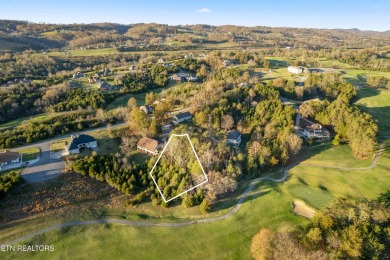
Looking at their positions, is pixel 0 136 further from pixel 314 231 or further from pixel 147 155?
pixel 314 231

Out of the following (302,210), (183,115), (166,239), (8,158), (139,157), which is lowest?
(166,239)

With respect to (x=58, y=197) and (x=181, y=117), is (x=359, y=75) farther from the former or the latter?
(x=58, y=197)

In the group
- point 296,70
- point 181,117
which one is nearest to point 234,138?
point 181,117

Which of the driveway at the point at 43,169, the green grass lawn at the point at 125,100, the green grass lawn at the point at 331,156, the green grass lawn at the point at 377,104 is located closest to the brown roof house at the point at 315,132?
the green grass lawn at the point at 331,156

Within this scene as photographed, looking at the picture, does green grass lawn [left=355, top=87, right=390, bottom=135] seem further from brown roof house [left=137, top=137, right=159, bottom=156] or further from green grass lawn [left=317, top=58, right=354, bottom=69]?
brown roof house [left=137, top=137, right=159, bottom=156]

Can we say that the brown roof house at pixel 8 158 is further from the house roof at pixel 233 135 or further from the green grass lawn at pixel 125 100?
the house roof at pixel 233 135

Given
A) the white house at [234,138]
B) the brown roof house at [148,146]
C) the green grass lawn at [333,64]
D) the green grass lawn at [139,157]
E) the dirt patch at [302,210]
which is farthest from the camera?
the green grass lawn at [333,64]

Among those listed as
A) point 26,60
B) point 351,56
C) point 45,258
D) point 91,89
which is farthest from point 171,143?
point 351,56
